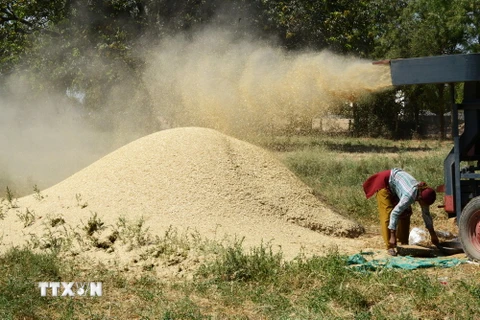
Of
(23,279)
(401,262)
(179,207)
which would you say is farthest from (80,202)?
(401,262)

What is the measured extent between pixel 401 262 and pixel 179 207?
284cm

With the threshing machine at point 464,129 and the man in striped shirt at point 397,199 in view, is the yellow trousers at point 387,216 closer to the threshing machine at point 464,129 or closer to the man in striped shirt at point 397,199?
the man in striped shirt at point 397,199

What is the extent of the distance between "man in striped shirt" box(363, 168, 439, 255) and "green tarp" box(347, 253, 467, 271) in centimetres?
49

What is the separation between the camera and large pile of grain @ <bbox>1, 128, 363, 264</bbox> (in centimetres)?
871

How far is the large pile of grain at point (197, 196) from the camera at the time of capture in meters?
8.71

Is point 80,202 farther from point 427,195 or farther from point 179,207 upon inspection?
point 427,195

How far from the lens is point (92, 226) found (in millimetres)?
8352

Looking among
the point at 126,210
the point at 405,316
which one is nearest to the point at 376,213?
the point at 126,210

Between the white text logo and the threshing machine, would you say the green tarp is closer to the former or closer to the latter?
the threshing machine

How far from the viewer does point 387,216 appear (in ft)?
26.7

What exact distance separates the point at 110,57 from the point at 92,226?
13.3 meters

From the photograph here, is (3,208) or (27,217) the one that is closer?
(27,217)

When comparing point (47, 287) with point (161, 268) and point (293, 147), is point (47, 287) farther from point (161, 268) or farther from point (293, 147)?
point (293, 147)

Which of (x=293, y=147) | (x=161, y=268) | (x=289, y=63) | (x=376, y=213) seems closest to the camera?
(x=161, y=268)
